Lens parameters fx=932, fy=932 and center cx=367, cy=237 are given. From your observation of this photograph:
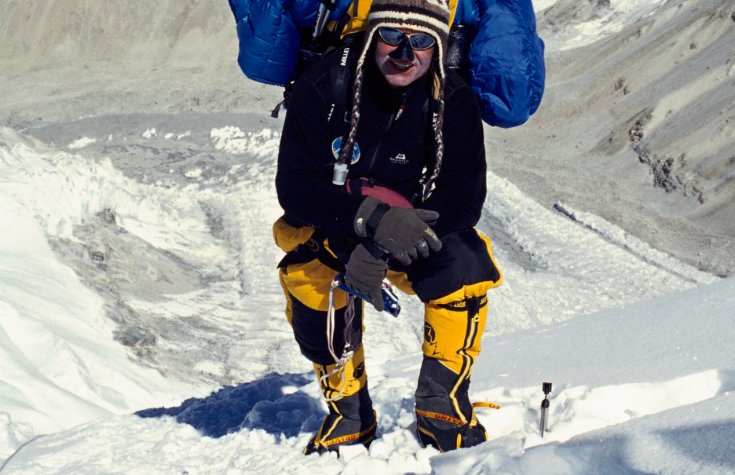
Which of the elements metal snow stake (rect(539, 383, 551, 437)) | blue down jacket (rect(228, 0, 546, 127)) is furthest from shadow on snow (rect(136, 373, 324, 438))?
blue down jacket (rect(228, 0, 546, 127))

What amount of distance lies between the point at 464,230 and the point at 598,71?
20928mm

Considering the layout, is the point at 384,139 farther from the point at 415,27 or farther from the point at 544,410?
the point at 544,410

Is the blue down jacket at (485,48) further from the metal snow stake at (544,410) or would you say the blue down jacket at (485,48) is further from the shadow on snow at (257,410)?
the shadow on snow at (257,410)

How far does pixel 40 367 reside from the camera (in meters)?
6.86

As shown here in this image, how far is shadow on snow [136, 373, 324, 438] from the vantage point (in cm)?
427

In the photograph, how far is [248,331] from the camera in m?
10.1

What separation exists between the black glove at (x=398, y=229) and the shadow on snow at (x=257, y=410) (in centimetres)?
134

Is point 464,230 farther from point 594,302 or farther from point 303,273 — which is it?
point 594,302

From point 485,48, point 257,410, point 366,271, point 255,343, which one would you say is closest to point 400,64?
point 485,48

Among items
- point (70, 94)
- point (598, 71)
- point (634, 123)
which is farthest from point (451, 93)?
point (70, 94)

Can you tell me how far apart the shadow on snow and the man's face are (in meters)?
1.69

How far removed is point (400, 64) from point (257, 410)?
1.97 m

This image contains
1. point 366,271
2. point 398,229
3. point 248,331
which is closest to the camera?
point 398,229

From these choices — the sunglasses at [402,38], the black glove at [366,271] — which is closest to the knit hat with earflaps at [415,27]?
the sunglasses at [402,38]
